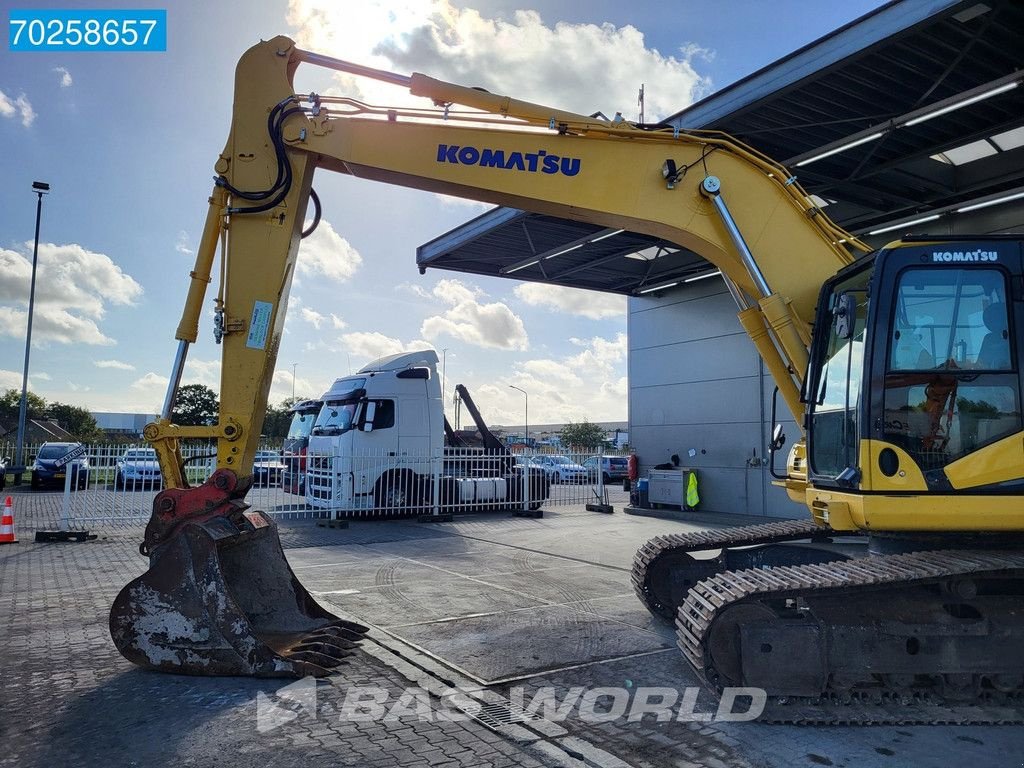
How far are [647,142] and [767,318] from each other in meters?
1.92

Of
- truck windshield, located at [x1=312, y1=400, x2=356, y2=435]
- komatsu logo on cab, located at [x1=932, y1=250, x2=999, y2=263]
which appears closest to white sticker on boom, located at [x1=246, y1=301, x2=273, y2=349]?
komatsu logo on cab, located at [x1=932, y1=250, x2=999, y2=263]

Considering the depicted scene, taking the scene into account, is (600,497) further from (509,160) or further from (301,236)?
(301,236)

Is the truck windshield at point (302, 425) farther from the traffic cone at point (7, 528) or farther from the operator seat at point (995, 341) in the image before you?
the operator seat at point (995, 341)

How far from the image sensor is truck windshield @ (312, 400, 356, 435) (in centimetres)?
1556

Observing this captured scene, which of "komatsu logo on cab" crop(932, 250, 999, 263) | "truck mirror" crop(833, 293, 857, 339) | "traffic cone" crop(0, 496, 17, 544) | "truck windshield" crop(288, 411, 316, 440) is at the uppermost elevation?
"komatsu logo on cab" crop(932, 250, 999, 263)

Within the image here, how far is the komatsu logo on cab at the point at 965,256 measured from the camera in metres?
5.17

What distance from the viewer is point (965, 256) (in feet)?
17.0

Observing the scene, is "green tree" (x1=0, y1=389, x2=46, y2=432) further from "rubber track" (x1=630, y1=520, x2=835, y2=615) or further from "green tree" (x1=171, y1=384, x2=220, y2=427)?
"rubber track" (x1=630, y1=520, x2=835, y2=615)

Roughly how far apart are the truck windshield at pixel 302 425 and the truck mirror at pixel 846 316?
47.7 ft

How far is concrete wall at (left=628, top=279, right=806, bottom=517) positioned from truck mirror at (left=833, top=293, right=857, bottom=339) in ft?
33.5

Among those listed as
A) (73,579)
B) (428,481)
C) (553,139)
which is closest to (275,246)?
(553,139)

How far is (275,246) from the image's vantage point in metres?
5.99

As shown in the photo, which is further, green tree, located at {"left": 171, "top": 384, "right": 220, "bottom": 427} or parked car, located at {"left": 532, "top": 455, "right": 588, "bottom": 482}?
green tree, located at {"left": 171, "top": 384, "right": 220, "bottom": 427}

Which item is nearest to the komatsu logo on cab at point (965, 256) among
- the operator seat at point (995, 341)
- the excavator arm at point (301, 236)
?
the operator seat at point (995, 341)
